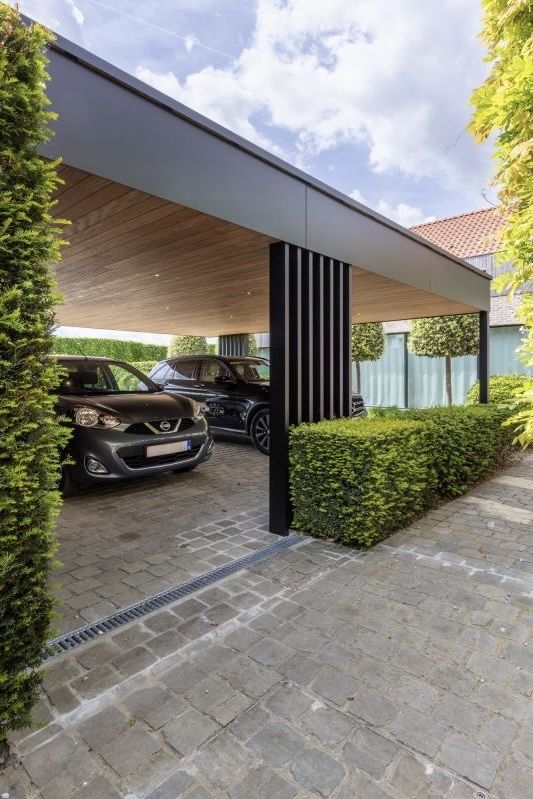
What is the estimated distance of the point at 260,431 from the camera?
7.48m

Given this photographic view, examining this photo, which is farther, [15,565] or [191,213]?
[191,213]

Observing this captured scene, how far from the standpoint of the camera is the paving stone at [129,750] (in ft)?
5.10

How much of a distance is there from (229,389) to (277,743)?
640 centimetres

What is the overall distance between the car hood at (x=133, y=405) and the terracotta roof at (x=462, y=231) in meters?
12.3

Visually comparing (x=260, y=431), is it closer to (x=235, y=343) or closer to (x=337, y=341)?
(x=337, y=341)

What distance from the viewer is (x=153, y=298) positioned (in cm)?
660

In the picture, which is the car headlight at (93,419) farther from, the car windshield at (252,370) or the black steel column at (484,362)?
the black steel column at (484,362)

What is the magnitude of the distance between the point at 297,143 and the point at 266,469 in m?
6.79

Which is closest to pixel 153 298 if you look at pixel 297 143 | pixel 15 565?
pixel 297 143

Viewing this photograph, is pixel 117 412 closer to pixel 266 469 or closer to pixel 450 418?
pixel 266 469

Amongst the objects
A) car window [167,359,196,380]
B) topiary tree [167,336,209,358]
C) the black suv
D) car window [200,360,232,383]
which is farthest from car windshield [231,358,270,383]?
topiary tree [167,336,209,358]

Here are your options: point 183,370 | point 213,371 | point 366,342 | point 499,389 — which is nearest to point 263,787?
point 213,371

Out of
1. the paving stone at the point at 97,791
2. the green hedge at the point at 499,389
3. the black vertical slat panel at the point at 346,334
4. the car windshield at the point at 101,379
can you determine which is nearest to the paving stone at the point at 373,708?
the paving stone at the point at 97,791

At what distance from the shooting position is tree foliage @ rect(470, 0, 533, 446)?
259 centimetres
